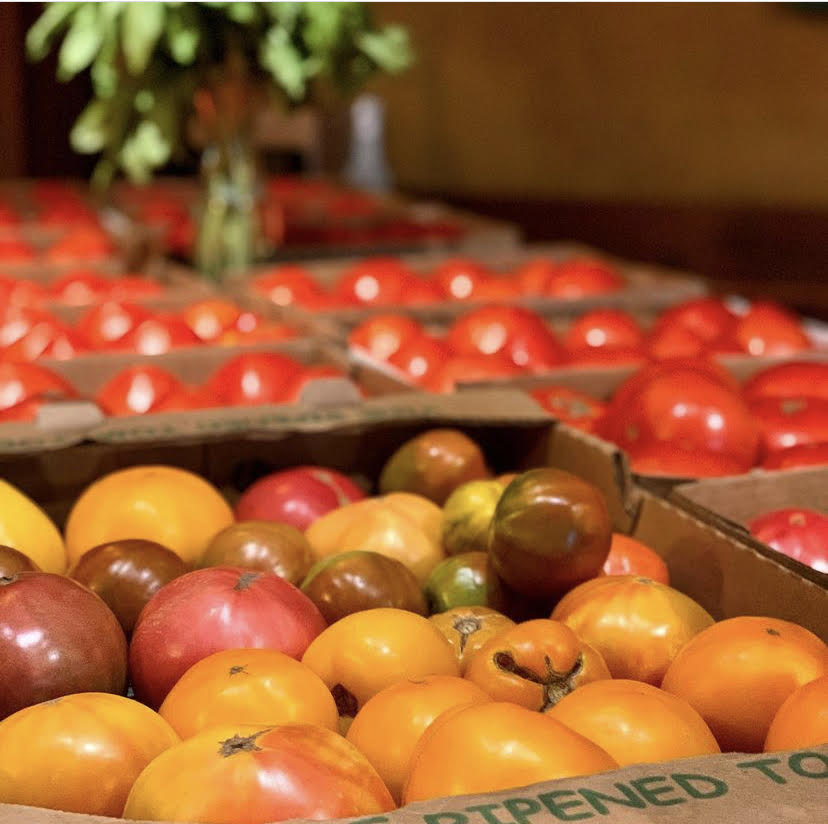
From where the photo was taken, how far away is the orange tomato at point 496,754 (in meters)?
0.79

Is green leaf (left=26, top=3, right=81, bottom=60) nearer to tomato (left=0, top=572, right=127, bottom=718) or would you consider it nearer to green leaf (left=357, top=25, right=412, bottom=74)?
green leaf (left=357, top=25, right=412, bottom=74)

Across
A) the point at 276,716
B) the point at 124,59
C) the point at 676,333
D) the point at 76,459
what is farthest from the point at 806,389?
the point at 124,59

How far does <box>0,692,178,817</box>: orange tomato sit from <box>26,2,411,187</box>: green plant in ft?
6.49

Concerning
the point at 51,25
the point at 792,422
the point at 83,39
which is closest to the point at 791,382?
the point at 792,422

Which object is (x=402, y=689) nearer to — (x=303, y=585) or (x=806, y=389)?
(x=303, y=585)

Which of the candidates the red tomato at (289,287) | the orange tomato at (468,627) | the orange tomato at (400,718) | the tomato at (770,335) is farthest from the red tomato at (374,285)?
the orange tomato at (400,718)

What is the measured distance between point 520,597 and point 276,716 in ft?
1.35

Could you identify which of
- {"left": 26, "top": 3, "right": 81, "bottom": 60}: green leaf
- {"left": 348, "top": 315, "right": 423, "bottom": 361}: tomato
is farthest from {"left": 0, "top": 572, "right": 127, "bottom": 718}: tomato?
{"left": 26, "top": 3, "right": 81, "bottom": 60}: green leaf

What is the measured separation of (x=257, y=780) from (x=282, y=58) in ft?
7.37

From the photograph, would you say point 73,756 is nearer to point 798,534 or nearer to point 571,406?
point 798,534

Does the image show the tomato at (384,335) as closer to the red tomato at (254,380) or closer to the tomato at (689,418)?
the red tomato at (254,380)

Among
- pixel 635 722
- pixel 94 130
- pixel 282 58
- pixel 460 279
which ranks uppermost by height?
pixel 282 58

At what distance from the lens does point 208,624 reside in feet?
3.52

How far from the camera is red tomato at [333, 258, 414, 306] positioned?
107 inches
